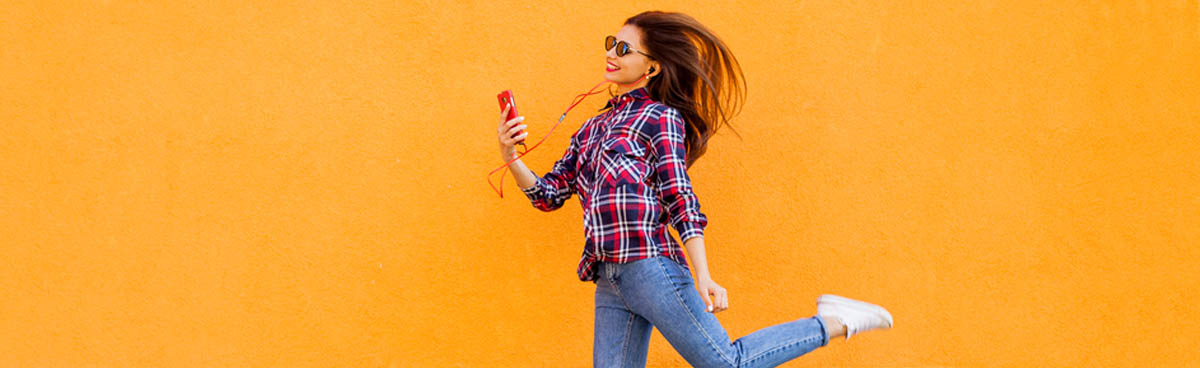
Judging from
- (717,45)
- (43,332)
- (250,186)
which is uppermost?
(717,45)

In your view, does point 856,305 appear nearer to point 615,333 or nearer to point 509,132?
point 615,333

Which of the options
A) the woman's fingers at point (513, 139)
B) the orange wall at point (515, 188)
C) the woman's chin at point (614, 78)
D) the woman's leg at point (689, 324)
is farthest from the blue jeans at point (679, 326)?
the orange wall at point (515, 188)

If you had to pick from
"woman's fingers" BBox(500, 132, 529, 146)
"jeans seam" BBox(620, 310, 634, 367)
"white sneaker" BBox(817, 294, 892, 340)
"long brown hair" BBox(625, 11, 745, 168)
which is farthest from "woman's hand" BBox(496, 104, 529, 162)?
"white sneaker" BBox(817, 294, 892, 340)

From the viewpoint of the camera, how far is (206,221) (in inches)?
107

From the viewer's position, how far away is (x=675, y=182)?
199cm

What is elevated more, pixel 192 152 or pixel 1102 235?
pixel 192 152

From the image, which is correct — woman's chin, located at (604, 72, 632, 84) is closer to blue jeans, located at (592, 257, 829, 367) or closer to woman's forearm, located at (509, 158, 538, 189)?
woman's forearm, located at (509, 158, 538, 189)

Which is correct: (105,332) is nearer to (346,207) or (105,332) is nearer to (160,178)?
(160,178)

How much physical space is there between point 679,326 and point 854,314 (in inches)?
18.8

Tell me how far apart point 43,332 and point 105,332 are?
0.67 feet

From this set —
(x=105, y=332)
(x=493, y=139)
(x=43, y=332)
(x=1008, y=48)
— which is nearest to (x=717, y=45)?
(x=493, y=139)

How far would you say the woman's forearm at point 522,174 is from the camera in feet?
6.99

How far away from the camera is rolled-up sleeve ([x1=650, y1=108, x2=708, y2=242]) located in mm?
1968

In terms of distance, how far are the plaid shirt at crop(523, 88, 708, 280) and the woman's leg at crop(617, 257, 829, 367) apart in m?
0.06
